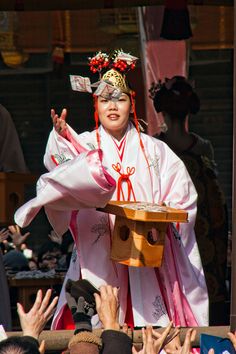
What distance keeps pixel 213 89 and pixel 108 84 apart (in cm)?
598

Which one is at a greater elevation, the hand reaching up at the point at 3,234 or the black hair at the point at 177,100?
the black hair at the point at 177,100

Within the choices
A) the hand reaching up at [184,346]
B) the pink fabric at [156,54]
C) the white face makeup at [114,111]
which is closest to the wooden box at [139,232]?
the white face makeup at [114,111]

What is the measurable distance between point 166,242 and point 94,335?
7.91ft

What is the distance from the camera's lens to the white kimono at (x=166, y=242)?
6.68 meters

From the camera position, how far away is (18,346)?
417 centimetres

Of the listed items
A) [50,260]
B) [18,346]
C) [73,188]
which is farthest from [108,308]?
[50,260]

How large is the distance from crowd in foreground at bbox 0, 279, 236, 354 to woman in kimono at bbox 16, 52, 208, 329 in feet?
4.71

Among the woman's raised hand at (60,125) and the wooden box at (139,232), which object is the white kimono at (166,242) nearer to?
the woman's raised hand at (60,125)

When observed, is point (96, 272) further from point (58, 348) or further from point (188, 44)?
point (188, 44)

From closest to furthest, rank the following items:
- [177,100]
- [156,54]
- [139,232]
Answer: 1. [139,232]
2. [177,100]
3. [156,54]

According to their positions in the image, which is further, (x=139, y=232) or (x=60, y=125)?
(x=60, y=125)

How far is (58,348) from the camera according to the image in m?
5.97

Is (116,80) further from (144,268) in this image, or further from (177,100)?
(177,100)

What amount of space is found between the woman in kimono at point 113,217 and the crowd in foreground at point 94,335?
1.44 metres
